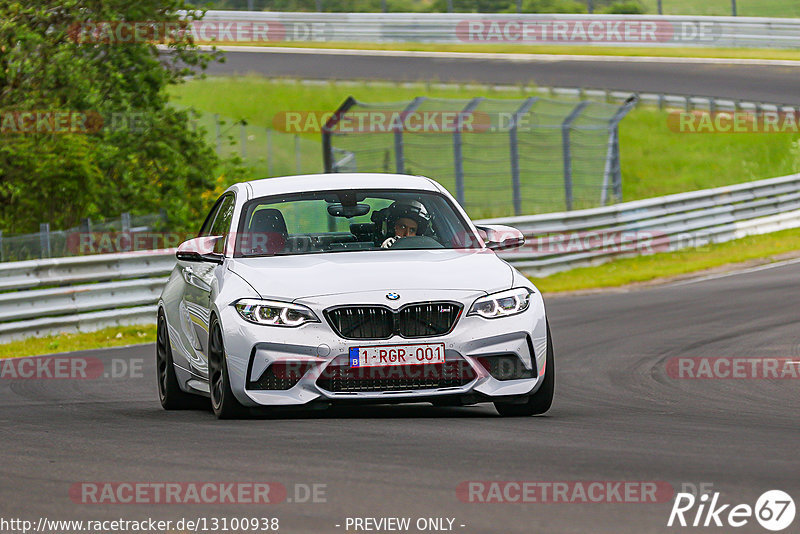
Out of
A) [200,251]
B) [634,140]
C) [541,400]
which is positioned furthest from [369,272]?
[634,140]

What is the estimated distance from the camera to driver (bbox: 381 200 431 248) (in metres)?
9.15

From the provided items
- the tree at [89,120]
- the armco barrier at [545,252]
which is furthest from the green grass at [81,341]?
the tree at [89,120]

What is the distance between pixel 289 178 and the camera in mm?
9836

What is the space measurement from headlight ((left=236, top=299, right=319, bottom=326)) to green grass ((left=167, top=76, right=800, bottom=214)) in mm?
21490

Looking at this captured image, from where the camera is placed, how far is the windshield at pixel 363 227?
9000mm

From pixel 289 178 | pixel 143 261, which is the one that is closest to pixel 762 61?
pixel 143 261

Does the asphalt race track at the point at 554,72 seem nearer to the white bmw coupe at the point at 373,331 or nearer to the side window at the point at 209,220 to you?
the side window at the point at 209,220

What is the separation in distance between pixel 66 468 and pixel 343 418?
2.03m

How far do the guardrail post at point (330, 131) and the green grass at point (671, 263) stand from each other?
14.6 feet

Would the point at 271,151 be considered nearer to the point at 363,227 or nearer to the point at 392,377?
the point at 363,227

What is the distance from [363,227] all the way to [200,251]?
107 centimetres

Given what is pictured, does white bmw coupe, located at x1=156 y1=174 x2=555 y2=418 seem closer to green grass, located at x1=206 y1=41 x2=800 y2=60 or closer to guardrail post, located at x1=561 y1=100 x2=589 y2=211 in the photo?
guardrail post, located at x1=561 y1=100 x2=589 y2=211

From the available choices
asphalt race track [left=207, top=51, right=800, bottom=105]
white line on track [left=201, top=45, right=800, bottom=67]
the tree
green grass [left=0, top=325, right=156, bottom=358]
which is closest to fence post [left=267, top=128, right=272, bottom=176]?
asphalt race track [left=207, top=51, right=800, bottom=105]

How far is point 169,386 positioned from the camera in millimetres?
9961
